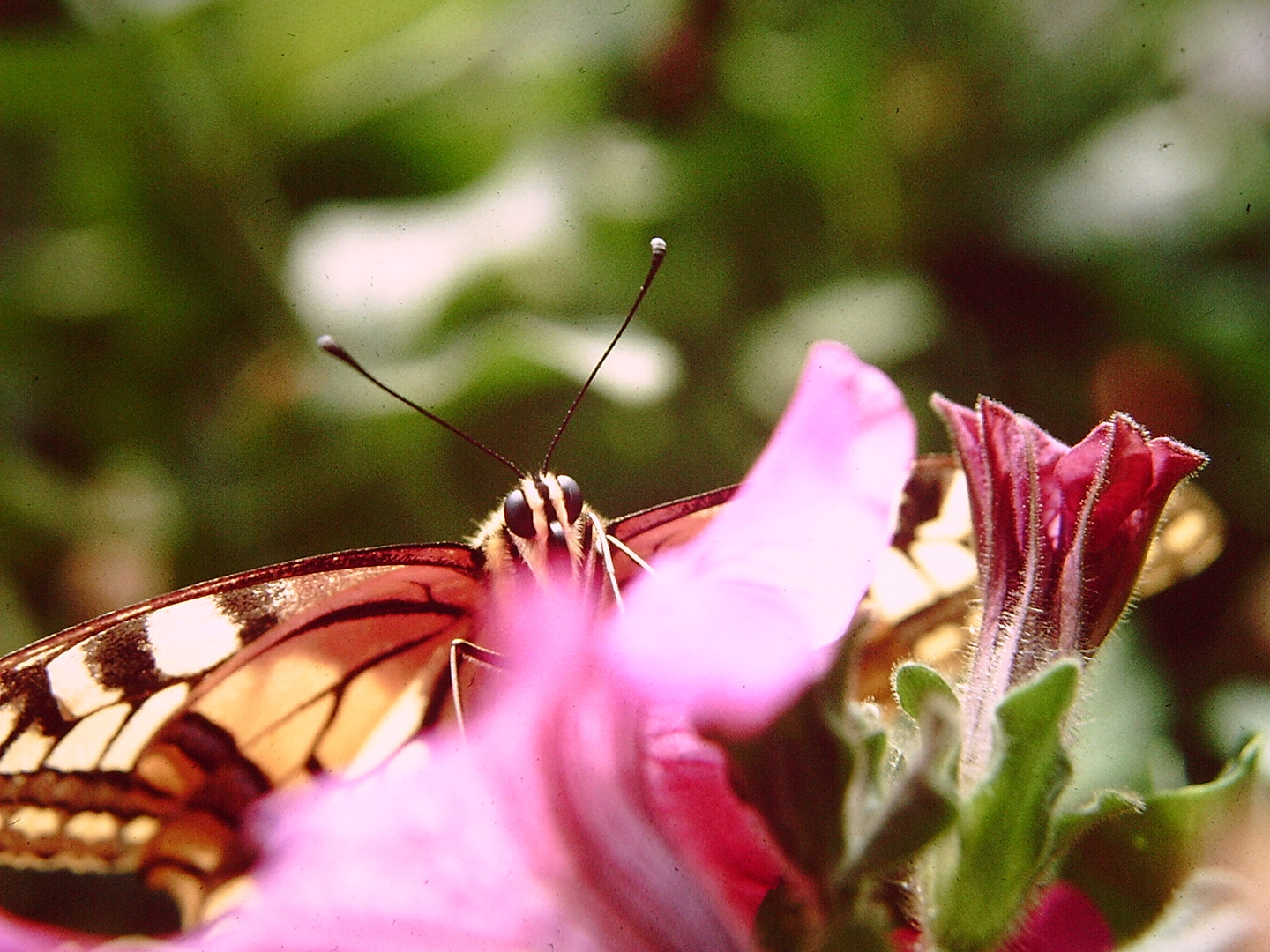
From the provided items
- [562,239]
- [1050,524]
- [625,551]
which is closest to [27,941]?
[625,551]

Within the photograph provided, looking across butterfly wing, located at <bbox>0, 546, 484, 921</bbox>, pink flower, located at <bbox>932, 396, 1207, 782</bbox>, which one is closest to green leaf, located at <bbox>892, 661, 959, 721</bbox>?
pink flower, located at <bbox>932, 396, 1207, 782</bbox>

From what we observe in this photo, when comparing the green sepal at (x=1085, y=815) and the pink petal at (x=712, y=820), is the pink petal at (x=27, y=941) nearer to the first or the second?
the pink petal at (x=712, y=820)

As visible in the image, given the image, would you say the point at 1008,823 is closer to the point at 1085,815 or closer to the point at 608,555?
the point at 1085,815

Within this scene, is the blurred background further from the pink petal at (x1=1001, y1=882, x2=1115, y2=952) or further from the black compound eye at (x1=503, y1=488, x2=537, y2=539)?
the pink petal at (x1=1001, y1=882, x2=1115, y2=952)

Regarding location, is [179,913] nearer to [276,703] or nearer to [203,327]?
[276,703]

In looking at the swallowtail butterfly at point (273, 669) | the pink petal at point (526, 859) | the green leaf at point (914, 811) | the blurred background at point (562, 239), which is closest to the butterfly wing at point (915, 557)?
the swallowtail butterfly at point (273, 669)

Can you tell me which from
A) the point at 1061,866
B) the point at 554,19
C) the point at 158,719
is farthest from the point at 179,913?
the point at 554,19
